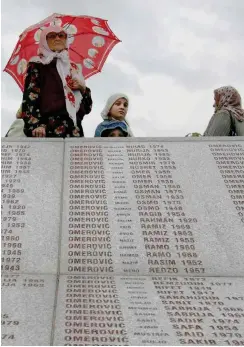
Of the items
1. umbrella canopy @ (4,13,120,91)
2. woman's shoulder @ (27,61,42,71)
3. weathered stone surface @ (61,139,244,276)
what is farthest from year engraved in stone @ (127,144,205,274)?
umbrella canopy @ (4,13,120,91)

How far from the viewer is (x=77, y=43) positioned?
7.30m

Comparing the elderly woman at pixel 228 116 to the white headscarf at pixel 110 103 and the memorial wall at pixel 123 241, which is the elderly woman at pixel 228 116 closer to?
the memorial wall at pixel 123 241

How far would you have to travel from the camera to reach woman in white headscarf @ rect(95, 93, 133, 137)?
249 inches

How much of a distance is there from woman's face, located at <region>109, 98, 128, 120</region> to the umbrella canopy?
3.34ft

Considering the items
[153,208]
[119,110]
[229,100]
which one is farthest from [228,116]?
[153,208]

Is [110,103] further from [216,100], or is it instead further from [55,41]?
[216,100]

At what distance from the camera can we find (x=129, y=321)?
2787 mm

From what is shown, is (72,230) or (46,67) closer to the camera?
(72,230)

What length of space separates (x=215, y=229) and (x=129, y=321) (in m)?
1.55

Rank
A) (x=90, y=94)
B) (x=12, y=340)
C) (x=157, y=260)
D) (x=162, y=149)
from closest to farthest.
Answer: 1. (x=12, y=340)
2. (x=157, y=260)
3. (x=162, y=149)
4. (x=90, y=94)

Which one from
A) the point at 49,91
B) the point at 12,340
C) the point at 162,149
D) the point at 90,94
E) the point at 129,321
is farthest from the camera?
the point at 90,94

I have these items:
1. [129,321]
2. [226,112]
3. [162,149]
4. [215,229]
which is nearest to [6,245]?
[129,321]

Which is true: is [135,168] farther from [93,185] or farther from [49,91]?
[49,91]

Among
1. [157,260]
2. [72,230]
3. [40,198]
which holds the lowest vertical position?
[157,260]
